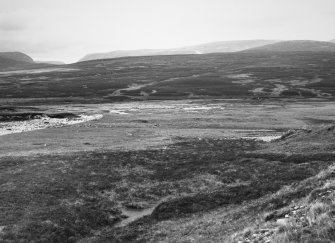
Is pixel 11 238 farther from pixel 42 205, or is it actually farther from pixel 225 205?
pixel 225 205

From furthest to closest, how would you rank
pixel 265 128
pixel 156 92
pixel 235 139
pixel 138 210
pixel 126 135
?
pixel 156 92 → pixel 265 128 → pixel 126 135 → pixel 235 139 → pixel 138 210

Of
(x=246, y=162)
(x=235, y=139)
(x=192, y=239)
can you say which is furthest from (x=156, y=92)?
(x=192, y=239)

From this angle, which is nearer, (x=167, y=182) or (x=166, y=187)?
(x=166, y=187)

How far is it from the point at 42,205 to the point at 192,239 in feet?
48.9

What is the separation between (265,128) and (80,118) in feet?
148

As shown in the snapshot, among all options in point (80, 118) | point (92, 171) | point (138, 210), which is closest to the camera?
point (138, 210)

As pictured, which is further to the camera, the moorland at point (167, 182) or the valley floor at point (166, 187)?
the moorland at point (167, 182)

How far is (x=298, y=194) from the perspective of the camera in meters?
23.6

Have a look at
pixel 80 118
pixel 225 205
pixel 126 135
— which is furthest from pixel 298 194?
pixel 80 118

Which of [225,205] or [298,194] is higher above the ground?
[298,194]

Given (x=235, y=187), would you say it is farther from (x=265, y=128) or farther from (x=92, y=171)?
(x=265, y=128)

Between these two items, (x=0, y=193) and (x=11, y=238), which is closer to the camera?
(x=11, y=238)

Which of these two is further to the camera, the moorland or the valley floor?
the moorland

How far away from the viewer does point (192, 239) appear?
2095cm
